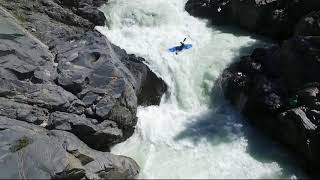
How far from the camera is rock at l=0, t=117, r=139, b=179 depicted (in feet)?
40.2

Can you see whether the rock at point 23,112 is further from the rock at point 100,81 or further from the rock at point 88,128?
the rock at point 100,81

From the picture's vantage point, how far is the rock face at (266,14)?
20141 mm

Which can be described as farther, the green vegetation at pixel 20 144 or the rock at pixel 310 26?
the rock at pixel 310 26

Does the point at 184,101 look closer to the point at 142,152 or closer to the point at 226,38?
the point at 142,152

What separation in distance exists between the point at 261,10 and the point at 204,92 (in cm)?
568

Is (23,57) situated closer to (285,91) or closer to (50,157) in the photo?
(50,157)

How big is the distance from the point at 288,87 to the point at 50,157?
9.08 meters

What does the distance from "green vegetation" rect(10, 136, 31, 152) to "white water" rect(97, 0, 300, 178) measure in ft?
10.7

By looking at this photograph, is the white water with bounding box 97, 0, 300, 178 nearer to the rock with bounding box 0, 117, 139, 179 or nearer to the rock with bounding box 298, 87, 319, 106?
the rock with bounding box 0, 117, 139, 179

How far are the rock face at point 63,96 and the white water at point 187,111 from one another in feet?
2.40

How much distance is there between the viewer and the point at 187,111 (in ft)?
57.1

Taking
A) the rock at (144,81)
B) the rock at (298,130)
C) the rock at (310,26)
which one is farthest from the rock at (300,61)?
the rock at (144,81)

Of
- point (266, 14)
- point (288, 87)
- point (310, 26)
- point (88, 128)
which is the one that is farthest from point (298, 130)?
point (266, 14)

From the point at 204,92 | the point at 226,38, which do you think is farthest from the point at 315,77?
the point at 226,38
